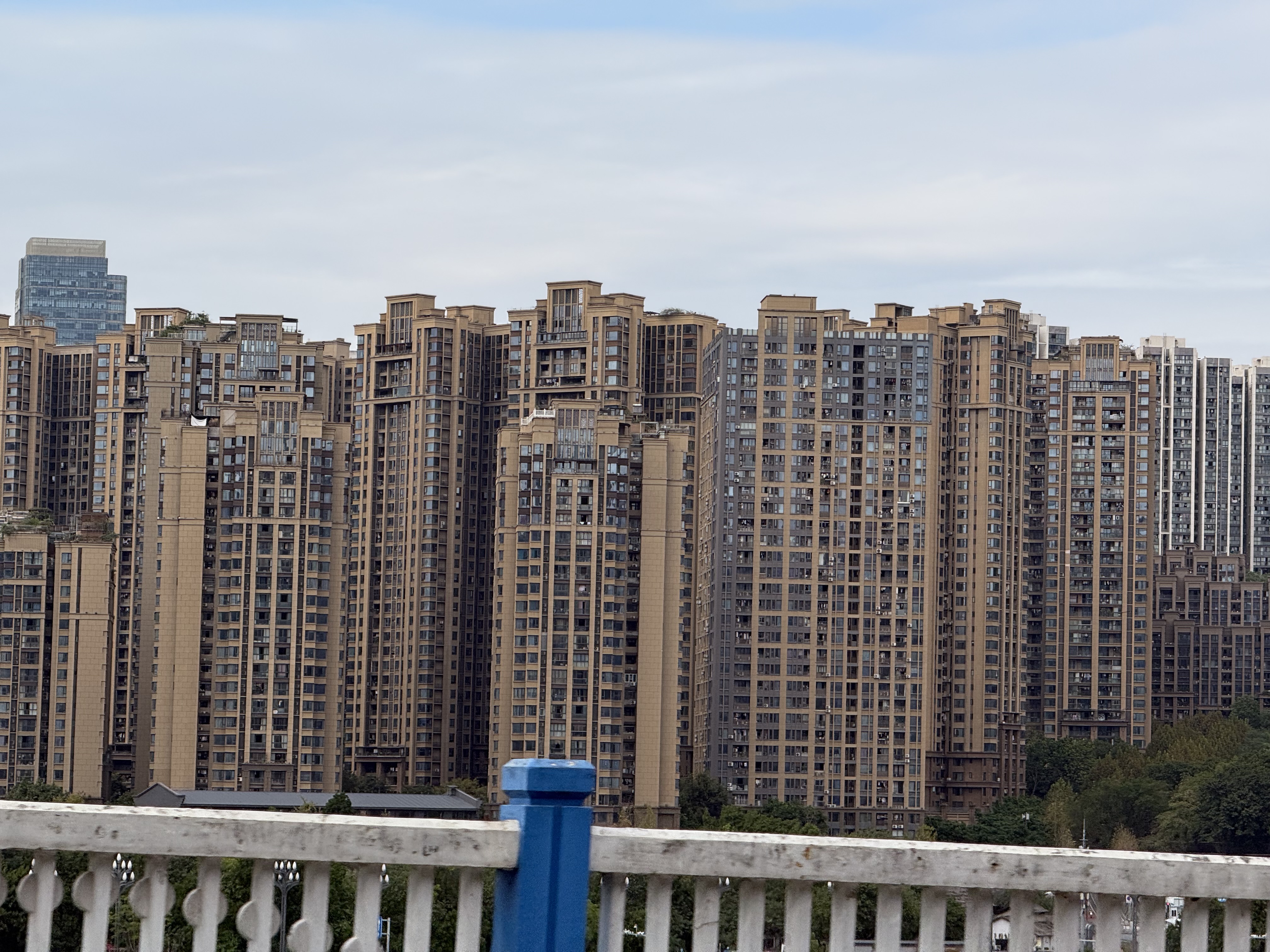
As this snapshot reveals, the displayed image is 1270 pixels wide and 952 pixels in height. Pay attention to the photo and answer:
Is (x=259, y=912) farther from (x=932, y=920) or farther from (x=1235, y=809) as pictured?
(x=1235, y=809)

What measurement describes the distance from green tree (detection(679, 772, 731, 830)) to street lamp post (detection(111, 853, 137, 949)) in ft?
250

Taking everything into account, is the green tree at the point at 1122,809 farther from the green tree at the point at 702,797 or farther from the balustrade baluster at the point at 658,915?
the balustrade baluster at the point at 658,915

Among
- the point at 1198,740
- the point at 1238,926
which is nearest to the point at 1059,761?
the point at 1198,740

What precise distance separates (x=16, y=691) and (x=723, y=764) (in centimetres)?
2825

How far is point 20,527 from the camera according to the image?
81.3 m

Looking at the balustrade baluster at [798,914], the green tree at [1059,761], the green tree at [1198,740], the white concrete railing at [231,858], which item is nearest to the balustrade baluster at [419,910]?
the white concrete railing at [231,858]

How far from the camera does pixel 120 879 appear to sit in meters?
5.75

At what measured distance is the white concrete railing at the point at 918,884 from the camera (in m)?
5.95

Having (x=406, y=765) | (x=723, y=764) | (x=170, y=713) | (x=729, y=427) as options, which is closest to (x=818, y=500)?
(x=729, y=427)

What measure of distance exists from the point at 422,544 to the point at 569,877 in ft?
295

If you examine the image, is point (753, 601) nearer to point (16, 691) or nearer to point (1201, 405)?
point (16, 691)

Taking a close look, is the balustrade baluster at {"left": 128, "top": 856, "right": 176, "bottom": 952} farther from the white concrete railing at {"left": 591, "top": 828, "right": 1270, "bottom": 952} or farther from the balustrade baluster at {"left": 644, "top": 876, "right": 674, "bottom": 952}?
the balustrade baluster at {"left": 644, "top": 876, "right": 674, "bottom": 952}

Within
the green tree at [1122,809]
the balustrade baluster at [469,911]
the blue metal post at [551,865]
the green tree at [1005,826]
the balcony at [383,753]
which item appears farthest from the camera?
the balcony at [383,753]

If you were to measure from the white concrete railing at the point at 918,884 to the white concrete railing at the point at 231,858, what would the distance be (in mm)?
484
